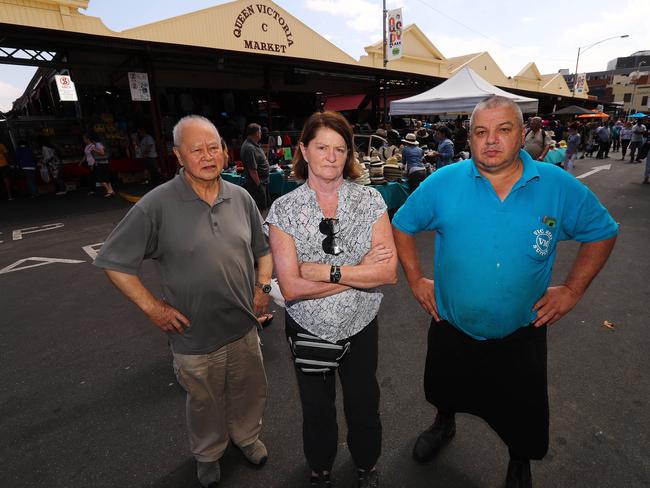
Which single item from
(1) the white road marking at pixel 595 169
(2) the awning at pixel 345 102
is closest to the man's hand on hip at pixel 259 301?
(1) the white road marking at pixel 595 169

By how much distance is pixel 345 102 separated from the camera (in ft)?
85.3

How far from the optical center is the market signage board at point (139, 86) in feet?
36.0

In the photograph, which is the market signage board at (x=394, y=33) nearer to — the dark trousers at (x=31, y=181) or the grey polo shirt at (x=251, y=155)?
the grey polo shirt at (x=251, y=155)

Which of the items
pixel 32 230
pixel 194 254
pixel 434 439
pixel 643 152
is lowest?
pixel 434 439

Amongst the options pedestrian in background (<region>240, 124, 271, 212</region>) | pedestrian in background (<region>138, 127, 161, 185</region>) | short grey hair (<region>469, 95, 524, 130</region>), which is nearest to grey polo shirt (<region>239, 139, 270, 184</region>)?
pedestrian in background (<region>240, 124, 271, 212</region>)

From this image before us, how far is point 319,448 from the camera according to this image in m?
2.02

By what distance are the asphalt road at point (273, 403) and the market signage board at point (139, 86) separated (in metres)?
8.22

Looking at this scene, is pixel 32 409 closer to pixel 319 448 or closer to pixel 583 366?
pixel 319 448

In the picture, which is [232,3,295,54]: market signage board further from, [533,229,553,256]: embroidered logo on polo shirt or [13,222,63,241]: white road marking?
[533,229,553,256]: embroidered logo on polo shirt

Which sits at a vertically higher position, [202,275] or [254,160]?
[254,160]

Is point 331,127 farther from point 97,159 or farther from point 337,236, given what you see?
point 97,159

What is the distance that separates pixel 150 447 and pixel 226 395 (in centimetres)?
76

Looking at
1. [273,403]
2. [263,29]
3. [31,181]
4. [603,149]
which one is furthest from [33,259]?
[603,149]

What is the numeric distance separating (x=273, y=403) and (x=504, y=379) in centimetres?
176
